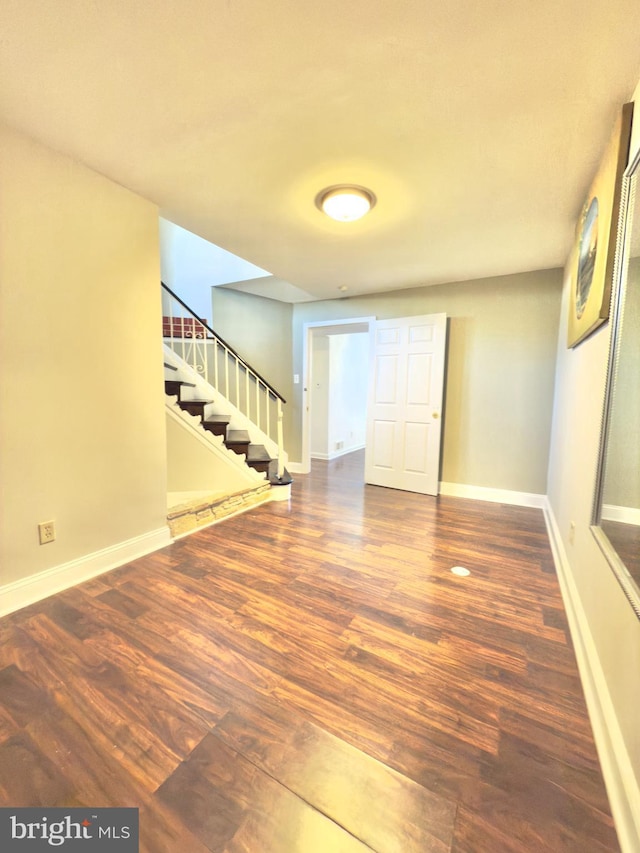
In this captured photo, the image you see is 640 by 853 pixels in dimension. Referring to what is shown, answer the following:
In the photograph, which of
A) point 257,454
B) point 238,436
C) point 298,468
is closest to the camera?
point 257,454

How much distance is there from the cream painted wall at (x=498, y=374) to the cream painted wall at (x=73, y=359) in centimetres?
294

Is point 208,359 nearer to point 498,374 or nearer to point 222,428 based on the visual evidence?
point 222,428

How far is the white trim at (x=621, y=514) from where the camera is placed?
111 cm

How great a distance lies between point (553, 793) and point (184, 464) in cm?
326

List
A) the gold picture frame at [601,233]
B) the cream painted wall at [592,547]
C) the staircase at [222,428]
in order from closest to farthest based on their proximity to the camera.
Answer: the cream painted wall at [592,547], the gold picture frame at [601,233], the staircase at [222,428]

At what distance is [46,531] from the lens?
1.84 metres

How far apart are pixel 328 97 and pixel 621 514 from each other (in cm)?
193

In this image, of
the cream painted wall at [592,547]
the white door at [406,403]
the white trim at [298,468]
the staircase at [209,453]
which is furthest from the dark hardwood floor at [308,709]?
the white trim at [298,468]

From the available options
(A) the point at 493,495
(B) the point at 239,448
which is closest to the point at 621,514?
(A) the point at 493,495

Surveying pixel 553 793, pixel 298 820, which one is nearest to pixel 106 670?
pixel 298 820

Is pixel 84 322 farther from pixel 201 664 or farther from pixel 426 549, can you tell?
pixel 426 549

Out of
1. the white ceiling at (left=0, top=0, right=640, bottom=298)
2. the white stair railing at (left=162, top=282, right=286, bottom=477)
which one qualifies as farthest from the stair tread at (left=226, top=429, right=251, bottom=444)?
the white ceiling at (left=0, top=0, right=640, bottom=298)

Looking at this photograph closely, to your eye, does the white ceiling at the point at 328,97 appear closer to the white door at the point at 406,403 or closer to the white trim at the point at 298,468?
the white door at the point at 406,403

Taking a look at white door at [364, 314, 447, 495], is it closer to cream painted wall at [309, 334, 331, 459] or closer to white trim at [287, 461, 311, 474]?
white trim at [287, 461, 311, 474]
